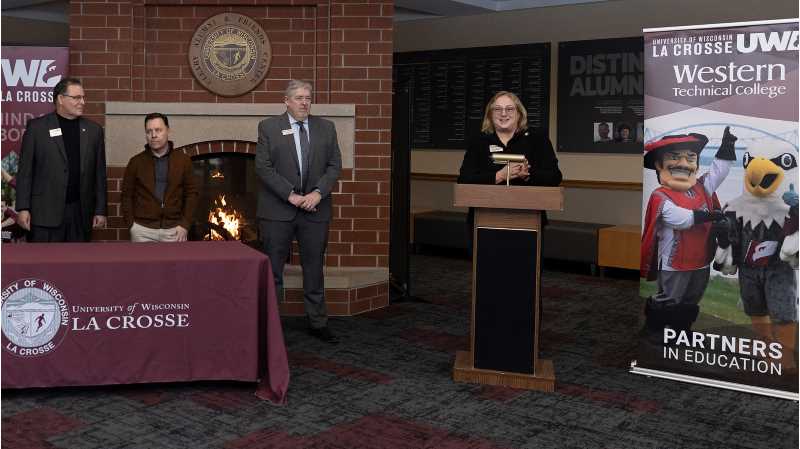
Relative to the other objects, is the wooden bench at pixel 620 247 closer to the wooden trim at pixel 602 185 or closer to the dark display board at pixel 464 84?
the wooden trim at pixel 602 185

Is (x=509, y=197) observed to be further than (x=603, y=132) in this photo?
No

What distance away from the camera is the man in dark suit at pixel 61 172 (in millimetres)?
4805

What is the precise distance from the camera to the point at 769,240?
13.1 feet

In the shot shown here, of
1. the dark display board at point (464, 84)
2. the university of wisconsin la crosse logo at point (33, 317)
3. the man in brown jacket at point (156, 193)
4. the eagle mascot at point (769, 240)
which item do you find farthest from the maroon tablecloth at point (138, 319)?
the dark display board at point (464, 84)

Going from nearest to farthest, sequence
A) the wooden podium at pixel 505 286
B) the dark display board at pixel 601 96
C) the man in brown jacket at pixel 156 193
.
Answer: the wooden podium at pixel 505 286, the man in brown jacket at pixel 156 193, the dark display board at pixel 601 96

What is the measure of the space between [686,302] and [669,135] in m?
0.84

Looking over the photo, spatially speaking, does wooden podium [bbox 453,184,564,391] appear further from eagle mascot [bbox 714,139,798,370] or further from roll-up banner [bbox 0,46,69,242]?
roll-up banner [bbox 0,46,69,242]

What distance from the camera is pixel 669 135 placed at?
13.7 ft

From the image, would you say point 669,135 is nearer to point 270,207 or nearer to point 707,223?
point 707,223

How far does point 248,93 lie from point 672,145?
9.57ft

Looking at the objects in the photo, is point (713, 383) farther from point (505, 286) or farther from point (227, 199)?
point (227, 199)

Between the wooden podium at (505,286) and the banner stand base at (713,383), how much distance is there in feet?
1.74

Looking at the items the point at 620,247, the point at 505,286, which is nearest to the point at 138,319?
the point at 505,286

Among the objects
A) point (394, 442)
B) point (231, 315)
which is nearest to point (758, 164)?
point (394, 442)
